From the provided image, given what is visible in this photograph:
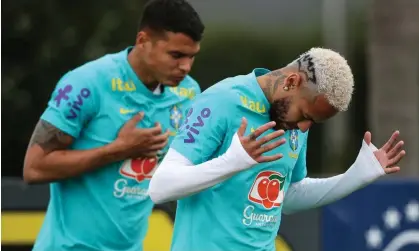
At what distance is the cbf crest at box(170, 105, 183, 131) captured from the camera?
577 centimetres

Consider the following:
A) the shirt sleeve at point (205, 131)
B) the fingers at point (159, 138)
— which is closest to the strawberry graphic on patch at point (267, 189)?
the shirt sleeve at point (205, 131)

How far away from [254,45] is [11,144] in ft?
18.9

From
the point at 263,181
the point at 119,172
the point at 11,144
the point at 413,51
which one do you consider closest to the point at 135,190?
the point at 119,172

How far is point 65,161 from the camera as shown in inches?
216

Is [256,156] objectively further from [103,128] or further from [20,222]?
[20,222]

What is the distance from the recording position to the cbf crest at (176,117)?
18.9ft

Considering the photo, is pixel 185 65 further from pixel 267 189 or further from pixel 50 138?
pixel 267 189

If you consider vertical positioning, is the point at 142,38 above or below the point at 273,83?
below

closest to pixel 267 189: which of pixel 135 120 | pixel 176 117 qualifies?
pixel 135 120

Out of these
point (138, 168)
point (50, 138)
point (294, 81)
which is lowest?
A: point (138, 168)

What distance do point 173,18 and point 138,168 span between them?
0.82 m

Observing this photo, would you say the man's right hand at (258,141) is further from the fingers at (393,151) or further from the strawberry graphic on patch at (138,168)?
the strawberry graphic on patch at (138,168)

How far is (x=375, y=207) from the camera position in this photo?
7371mm

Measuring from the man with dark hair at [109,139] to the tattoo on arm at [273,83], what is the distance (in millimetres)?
1025
